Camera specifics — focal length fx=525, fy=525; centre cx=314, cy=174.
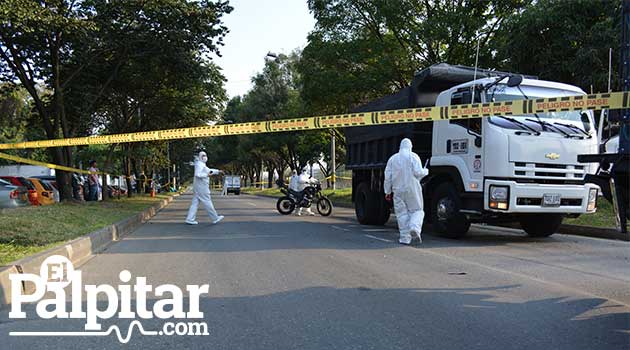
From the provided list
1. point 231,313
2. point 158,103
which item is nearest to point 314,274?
point 231,313

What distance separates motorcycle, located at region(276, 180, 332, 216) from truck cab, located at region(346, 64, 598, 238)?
6404 millimetres

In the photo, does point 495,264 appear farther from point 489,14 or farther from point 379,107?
point 489,14

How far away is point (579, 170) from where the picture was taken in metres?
9.06

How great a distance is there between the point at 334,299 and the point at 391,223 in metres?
9.33

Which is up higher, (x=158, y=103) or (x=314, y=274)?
(x=158, y=103)

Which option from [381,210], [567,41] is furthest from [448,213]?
[567,41]

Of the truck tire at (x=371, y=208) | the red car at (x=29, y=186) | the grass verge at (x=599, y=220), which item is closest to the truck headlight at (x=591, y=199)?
the grass verge at (x=599, y=220)

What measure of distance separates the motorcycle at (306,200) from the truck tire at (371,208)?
3.19 metres

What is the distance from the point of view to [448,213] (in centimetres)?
983

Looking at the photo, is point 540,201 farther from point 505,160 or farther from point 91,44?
point 91,44

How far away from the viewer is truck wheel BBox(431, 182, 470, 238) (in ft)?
31.6

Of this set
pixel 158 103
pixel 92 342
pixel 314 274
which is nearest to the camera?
pixel 92 342

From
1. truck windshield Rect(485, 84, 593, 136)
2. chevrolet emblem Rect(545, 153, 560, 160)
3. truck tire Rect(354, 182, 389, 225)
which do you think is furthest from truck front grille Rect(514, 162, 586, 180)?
truck tire Rect(354, 182, 389, 225)

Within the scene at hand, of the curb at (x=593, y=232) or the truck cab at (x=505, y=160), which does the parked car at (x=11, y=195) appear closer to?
the truck cab at (x=505, y=160)
